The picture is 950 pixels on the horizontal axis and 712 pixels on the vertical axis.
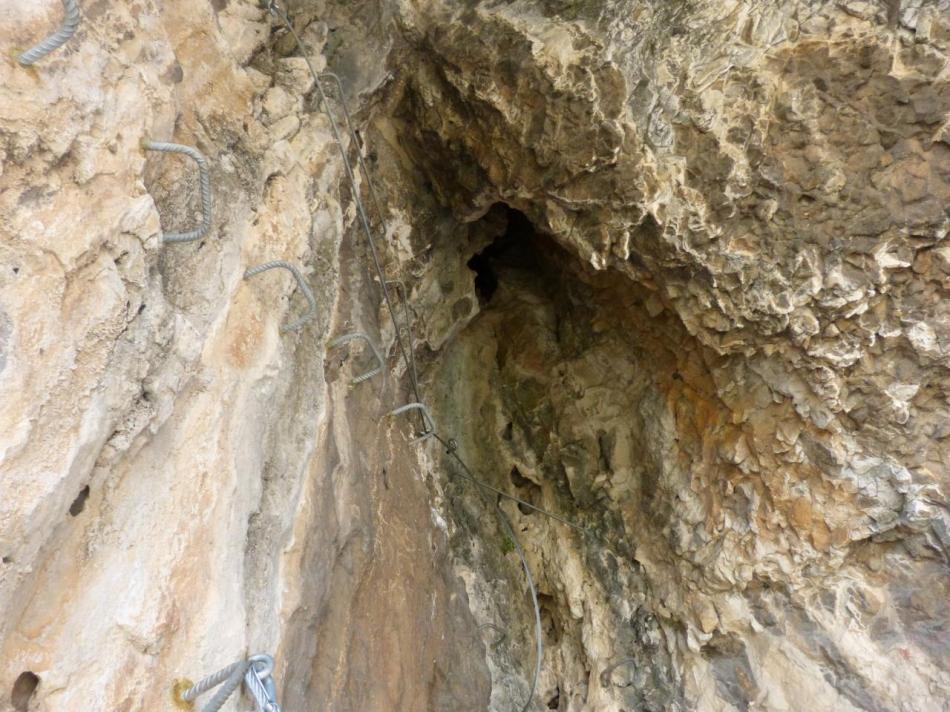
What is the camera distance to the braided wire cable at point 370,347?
64.5 inches

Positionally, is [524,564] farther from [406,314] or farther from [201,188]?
[201,188]

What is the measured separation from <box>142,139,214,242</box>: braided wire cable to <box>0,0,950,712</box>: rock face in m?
0.04

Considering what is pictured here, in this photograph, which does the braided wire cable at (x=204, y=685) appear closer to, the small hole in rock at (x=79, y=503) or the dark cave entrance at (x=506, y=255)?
the small hole in rock at (x=79, y=503)

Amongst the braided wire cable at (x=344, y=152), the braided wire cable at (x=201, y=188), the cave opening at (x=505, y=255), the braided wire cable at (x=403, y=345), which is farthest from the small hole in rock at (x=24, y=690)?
the cave opening at (x=505, y=255)

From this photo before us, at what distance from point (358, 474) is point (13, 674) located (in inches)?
35.6

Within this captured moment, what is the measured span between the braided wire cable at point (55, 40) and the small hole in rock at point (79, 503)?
662 millimetres

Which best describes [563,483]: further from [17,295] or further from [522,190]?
[17,295]

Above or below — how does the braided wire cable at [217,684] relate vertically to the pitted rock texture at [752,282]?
below

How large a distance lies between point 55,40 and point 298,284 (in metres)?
0.70

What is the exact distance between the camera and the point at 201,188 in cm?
121

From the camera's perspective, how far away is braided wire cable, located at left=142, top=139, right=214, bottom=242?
1089mm

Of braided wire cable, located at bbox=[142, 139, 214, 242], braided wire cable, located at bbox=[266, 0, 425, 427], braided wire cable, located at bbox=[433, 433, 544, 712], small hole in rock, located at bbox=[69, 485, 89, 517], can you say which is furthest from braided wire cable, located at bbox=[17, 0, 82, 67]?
braided wire cable, located at bbox=[433, 433, 544, 712]

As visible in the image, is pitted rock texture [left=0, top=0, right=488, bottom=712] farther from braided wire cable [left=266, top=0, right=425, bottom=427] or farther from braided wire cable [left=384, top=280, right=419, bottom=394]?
braided wire cable [left=384, top=280, right=419, bottom=394]

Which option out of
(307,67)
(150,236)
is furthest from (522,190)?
(150,236)
